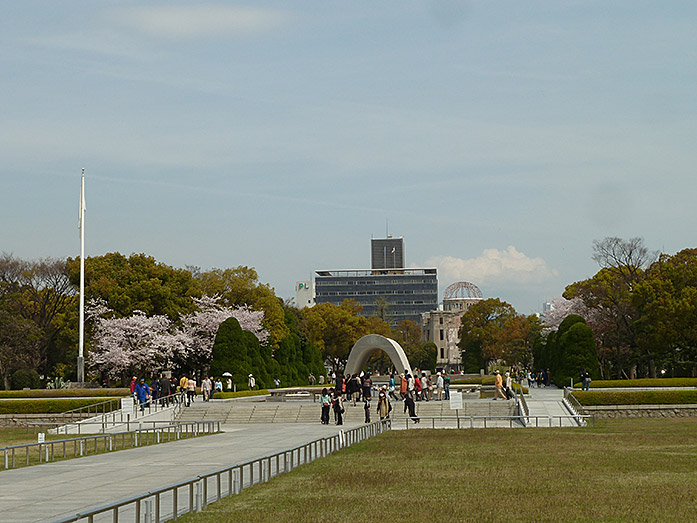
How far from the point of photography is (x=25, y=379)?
56844mm

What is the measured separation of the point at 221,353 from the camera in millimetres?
53031

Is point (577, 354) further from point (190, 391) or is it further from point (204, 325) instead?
point (204, 325)

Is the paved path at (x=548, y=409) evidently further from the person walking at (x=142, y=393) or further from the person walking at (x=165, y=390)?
the person walking at (x=142, y=393)

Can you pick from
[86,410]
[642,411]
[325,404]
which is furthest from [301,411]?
[642,411]

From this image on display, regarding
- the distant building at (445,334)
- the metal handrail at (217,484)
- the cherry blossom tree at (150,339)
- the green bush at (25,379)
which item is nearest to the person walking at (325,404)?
the metal handrail at (217,484)

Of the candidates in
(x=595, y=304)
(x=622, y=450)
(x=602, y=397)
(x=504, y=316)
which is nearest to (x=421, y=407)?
(x=602, y=397)

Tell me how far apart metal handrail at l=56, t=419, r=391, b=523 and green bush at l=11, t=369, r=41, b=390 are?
39.9 m

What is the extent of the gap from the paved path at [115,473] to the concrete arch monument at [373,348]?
82.5 feet

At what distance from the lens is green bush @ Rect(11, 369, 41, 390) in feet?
186

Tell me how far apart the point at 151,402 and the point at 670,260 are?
35.6 m

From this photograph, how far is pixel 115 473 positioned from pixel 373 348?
4008cm

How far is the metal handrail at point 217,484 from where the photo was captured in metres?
10.1

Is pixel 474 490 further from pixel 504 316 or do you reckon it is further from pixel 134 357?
pixel 504 316

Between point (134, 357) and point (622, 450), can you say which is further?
point (134, 357)
